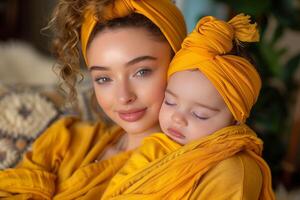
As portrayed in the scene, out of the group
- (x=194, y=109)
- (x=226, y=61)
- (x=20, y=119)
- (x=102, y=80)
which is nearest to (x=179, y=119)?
(x=194, y=109)

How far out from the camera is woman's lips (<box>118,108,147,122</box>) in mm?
1134

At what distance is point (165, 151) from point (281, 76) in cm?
115

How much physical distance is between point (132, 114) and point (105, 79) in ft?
0.37

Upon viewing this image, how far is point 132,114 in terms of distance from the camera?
114cm

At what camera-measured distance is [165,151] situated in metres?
1.05

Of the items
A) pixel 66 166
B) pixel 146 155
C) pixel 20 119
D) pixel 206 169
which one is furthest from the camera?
pixel 20 119

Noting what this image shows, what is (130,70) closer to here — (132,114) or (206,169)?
(132,114)

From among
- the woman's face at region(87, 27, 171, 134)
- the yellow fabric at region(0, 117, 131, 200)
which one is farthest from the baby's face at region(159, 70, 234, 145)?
the yellow fabric at region(0, 117, 131, 200)

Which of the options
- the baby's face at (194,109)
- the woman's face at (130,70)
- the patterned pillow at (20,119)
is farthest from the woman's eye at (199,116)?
the patterned pillow at (20,119)

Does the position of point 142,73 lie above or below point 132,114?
above

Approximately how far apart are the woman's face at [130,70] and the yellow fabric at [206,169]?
0.17 m

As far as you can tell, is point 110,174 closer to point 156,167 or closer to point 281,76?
point 156,167

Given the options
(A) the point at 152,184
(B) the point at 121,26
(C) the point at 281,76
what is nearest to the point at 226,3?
(C) the point at 281,76

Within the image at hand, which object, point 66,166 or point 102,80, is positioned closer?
point 102,80
